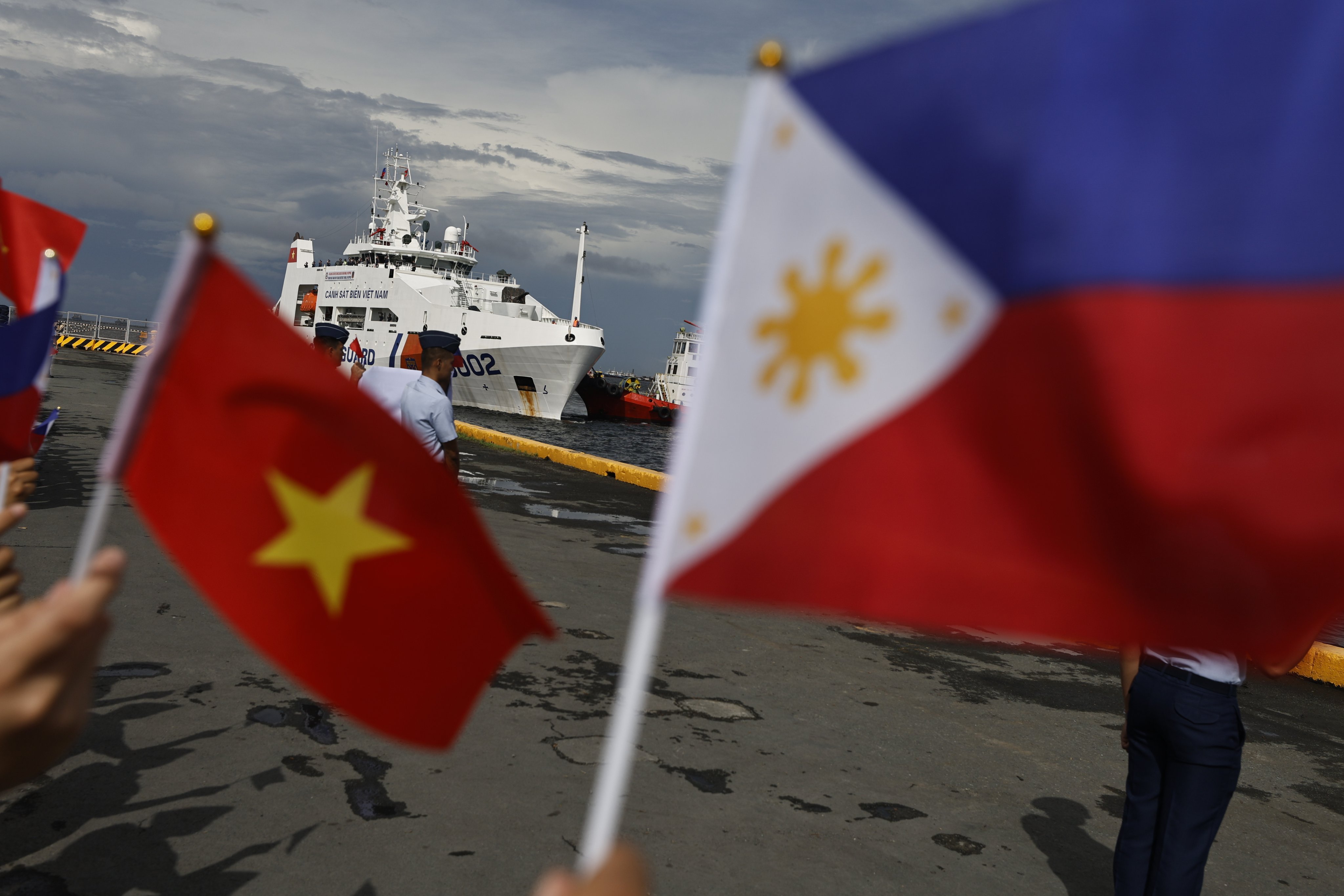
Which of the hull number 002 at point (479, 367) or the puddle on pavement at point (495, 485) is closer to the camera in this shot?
the puddle on pavement at point (495, 485)

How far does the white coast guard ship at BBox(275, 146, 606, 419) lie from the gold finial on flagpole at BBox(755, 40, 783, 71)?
3431 cm

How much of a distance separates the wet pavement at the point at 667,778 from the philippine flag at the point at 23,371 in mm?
1310

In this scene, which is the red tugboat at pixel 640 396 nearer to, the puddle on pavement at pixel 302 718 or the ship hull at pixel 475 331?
the ship hull at pixel 475 331

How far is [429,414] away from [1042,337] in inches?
189

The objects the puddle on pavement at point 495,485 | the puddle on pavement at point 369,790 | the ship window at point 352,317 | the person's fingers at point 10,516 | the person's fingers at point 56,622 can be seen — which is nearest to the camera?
the person's fingers at point 56,622

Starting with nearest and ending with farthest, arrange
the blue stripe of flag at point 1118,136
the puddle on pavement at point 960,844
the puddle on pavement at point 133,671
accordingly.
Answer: the blue stripe of flag at point 1118,136
the puddle on pavement at point 960,844
the puddle on pavement at point 133,671

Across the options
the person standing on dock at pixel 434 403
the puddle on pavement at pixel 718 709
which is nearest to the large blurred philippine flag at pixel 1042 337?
the puddle on pavement at pixel 718 709

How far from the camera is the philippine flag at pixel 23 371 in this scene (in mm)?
2963

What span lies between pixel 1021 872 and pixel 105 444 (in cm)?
1332

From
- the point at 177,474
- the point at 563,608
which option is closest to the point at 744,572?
the point at 177,474

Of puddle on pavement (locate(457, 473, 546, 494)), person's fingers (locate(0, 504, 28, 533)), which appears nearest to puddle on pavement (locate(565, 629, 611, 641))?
person's fingers (locate(0, 504, 28, 533))

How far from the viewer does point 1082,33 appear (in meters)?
1.45

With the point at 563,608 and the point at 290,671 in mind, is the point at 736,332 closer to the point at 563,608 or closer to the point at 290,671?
the point at 290,671

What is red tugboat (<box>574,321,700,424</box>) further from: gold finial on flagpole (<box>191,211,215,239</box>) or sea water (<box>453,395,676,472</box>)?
gold finial on flagpole (<box>191,211,215,239</box>)
